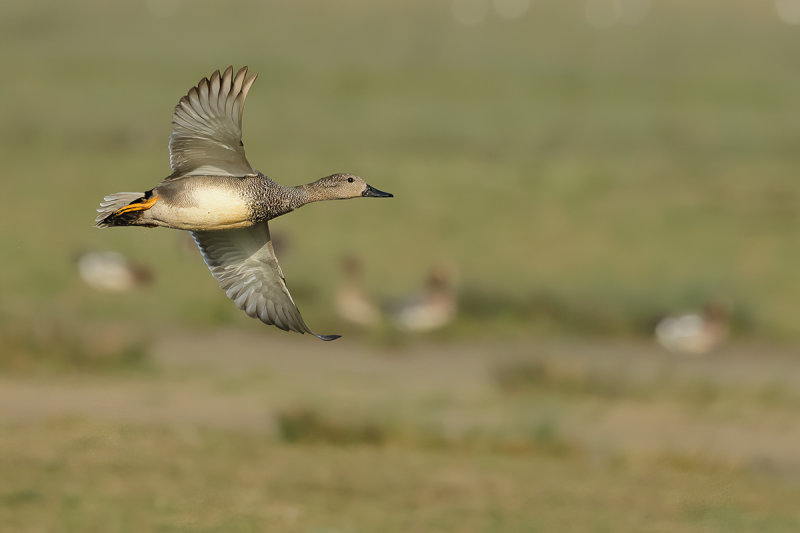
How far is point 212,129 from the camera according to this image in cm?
789

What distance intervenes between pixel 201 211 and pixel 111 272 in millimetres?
19125

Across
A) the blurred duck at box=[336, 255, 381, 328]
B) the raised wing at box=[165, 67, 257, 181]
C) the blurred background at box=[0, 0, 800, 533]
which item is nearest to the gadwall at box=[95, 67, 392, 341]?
the raised wing at box=[165, 67, 257, 181]

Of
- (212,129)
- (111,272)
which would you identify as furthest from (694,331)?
(212,129)

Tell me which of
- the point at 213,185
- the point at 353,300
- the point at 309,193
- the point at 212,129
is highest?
the point at 353,300

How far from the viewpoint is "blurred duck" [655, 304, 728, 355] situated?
83.1ft

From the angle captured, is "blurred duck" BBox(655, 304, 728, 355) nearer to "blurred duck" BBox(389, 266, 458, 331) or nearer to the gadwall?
"blurred duck" BBox(389, 266, 458, 331)

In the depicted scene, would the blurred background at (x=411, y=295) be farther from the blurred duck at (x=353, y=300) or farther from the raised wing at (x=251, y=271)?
the raised wing at (x=251, y=271)

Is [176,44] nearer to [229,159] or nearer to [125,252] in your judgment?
[125,252]

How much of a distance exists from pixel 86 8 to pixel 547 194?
582 inches

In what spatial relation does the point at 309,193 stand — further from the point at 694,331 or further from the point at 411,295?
the point at 411,295

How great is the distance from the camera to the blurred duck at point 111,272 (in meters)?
26.0

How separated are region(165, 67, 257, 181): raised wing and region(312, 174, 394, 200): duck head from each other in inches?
16.9

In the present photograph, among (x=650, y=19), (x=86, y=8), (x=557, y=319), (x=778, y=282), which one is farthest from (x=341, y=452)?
(x=650, y=19)

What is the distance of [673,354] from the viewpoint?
26.4 m
